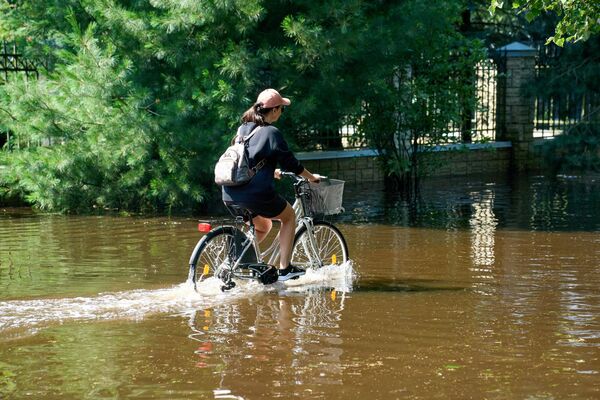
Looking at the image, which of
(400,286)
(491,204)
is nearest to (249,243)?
(400,286)

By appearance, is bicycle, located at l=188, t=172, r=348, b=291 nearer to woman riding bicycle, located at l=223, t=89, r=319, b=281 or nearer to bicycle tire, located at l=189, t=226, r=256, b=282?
bicycle tire, located at l=189, t=226, r=256, b=282

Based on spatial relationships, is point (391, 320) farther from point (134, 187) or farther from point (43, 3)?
point (43, 3)

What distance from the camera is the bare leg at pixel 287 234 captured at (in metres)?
9.05

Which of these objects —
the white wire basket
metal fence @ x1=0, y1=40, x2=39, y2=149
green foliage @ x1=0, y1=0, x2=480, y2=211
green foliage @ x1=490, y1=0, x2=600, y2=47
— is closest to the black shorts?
the white wire basket

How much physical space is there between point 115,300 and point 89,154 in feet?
20.9

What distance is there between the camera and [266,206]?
8.78m

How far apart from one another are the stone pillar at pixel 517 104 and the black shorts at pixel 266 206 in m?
14.1

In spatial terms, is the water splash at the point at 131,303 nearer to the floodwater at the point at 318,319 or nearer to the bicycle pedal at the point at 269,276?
the floodwater at the point at 318,319

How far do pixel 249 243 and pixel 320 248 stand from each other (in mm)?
1183

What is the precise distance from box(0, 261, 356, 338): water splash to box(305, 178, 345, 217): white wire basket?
0.72m

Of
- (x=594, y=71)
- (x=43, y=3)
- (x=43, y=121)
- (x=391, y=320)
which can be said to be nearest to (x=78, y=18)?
(x=43, y=3)

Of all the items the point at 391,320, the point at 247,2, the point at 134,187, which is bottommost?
the point at 391,320

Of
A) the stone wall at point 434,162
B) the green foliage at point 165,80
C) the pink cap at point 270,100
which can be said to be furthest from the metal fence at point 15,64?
the pink cap at point 270,100

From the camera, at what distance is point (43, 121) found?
14641 mm
